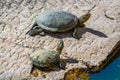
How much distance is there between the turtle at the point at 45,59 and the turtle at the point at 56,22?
24.0 inches

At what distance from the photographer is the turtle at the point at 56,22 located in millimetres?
5172

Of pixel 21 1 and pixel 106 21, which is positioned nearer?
pixel 106 21

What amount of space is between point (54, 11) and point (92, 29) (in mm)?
656

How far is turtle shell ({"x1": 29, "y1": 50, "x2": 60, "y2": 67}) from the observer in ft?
14.8

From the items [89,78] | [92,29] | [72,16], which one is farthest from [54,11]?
[89,78]

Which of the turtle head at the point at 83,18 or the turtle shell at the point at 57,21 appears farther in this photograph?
the turtle head at the point at 83,18

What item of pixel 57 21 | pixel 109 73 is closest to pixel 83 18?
pixel 57 21

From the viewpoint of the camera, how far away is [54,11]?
212 inches

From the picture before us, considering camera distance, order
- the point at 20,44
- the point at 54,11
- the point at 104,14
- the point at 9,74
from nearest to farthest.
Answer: the point at 9,74 → the point at 20,44 → the point at 54,11 → the point at 104,14

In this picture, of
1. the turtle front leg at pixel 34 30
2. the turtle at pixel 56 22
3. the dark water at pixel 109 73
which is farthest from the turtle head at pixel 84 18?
the dark water at pixel 109 73

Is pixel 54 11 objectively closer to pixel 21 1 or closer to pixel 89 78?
pixel 21 1

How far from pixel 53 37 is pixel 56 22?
0.23m

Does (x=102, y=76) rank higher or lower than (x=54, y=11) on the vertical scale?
lower

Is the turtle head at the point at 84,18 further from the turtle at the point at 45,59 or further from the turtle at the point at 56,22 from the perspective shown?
the turtle at the point at 45,59
